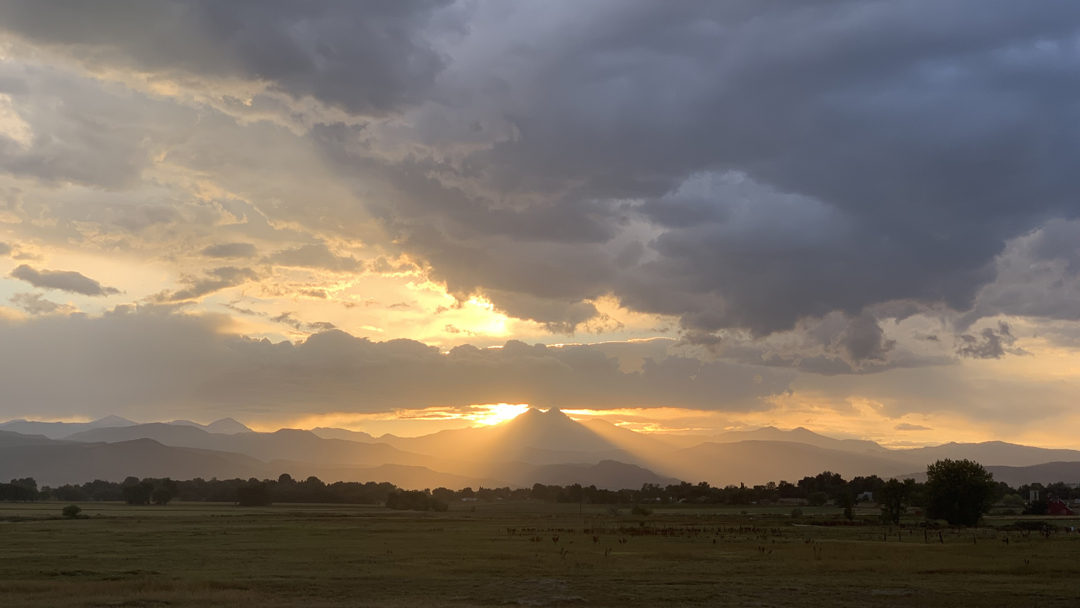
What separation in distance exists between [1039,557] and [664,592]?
97.7 ft

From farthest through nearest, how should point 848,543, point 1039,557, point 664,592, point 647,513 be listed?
point 647,513 → point 848,543 → point 1039,557 → point 664,592

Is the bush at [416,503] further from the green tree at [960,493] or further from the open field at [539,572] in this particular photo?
the open field at [539,572]

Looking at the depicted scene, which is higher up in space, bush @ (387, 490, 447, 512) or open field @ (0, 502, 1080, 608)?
open field @ (0, 502, 1080, 608)

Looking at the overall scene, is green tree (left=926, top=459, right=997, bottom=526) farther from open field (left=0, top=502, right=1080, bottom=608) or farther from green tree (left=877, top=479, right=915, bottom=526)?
open field (left=0, top=502, right=1080, bottom=608)

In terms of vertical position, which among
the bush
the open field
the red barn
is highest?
the open field

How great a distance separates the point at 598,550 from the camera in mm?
63719

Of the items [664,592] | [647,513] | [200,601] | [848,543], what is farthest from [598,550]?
[647,513]

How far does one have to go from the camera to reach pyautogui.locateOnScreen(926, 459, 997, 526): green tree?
333 ft

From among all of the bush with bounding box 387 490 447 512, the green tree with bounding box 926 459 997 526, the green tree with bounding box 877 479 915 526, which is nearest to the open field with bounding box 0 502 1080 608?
the green tree with bounding box 926 459 997 526

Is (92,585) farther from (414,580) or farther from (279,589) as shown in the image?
(414,580)

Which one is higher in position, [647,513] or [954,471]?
[954,471]

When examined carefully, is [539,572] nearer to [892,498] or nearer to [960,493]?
[960,493]

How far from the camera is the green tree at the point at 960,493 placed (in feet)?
333

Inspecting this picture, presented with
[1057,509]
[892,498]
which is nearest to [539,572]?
[892,498]
